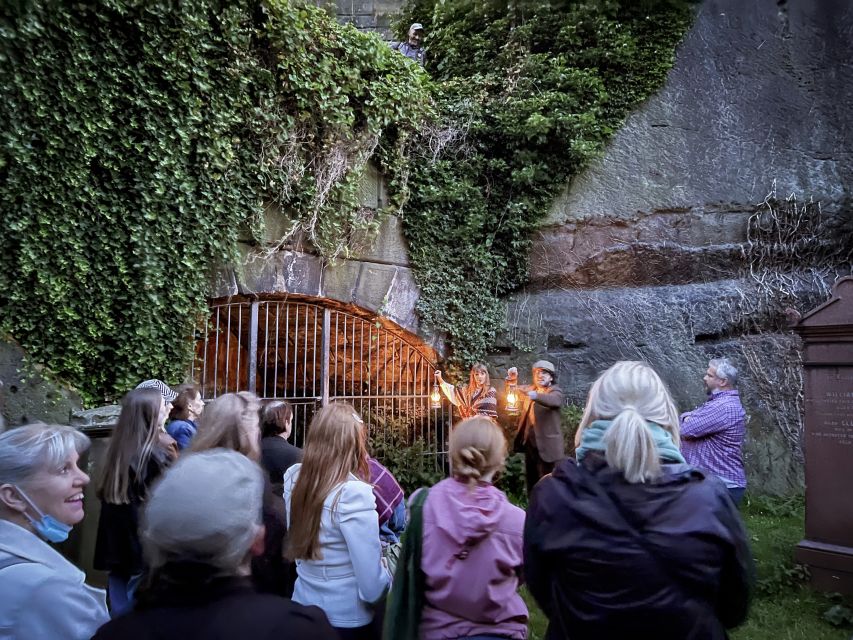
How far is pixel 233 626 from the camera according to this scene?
125 centimetres

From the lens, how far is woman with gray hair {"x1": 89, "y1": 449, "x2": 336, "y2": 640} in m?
1.27

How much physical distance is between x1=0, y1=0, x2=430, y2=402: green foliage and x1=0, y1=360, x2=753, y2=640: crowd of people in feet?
11.4

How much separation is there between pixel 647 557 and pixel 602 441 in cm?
34

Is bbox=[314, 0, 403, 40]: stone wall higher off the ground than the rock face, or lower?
higher

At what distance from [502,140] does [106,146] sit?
5.20 meters

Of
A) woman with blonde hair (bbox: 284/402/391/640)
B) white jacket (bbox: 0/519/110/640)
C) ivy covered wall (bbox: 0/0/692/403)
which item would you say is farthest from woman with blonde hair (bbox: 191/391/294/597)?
ivy covered wall (bbox: 0/0/692/403)

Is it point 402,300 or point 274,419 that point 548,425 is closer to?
point 402,300

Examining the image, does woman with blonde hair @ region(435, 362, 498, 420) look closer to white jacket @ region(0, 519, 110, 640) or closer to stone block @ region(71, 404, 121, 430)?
stone block @ region(71, 404, 121, 430)

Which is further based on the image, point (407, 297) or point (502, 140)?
point (502, 140)

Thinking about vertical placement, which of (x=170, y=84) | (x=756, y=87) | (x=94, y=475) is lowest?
(x=94, y=475)

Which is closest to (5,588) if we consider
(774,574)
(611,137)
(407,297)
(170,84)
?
(774,574)

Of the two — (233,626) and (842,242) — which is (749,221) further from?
(233,626)

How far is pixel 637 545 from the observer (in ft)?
5.63

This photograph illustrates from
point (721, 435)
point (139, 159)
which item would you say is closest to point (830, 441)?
point (721, 435)
